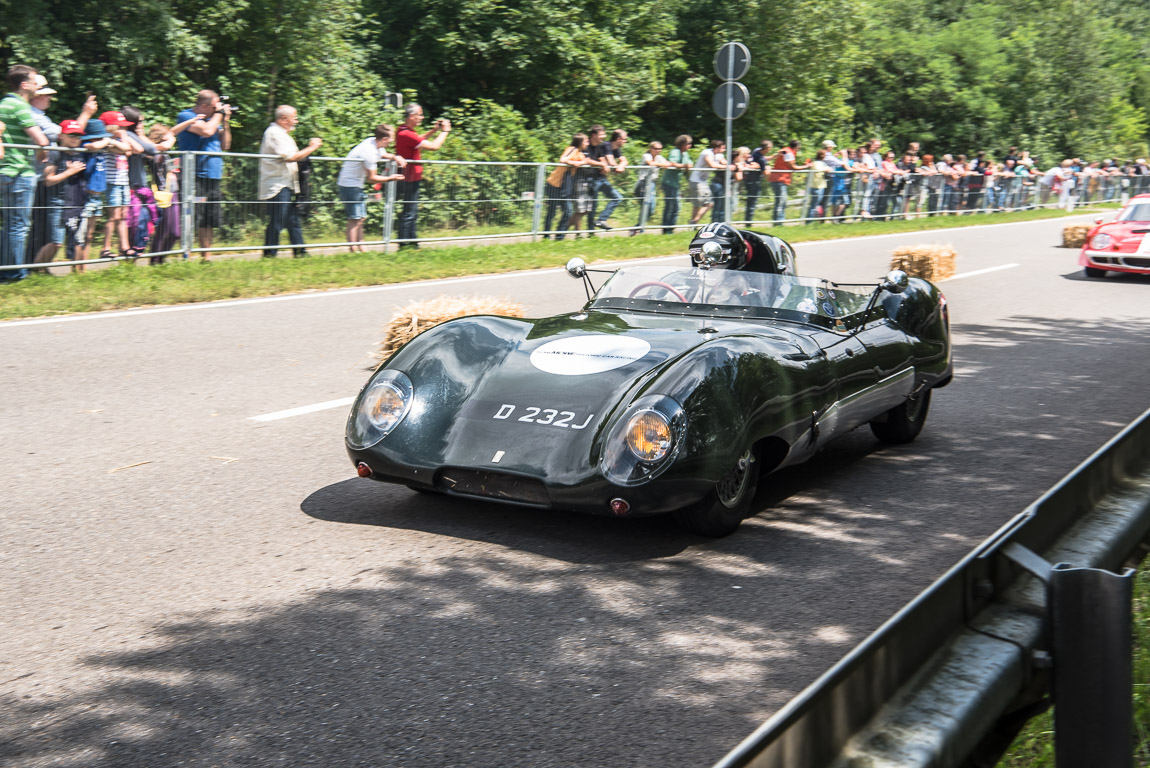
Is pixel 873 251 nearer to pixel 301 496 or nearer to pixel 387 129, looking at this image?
pixel 387 129

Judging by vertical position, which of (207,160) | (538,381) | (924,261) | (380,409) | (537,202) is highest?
(207,160)

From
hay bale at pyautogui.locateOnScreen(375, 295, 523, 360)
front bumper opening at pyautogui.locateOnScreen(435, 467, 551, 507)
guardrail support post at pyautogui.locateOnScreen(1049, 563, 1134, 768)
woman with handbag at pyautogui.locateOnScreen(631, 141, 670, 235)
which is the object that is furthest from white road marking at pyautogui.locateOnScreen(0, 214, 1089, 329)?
guardrail support post at pyautogui.locateOnScreen(1049, 563, 1134, 768)

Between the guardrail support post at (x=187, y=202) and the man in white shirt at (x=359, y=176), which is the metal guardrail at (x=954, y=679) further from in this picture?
the man in white shirt at (x=359, y=176)

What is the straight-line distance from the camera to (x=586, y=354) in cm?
544

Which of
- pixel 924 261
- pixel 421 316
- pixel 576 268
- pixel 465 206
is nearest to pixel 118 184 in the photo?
pixel 421 316

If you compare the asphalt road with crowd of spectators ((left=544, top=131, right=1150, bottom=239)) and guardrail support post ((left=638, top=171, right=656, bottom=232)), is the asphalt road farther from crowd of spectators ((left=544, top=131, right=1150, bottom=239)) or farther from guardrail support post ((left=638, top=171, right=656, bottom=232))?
guardrail support post ((left=638, top=171, right=656, bottom=232))

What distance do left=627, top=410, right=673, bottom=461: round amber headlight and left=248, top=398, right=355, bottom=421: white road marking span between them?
312cm

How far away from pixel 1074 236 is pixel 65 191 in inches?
724

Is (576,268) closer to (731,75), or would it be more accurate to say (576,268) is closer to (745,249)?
(745,249)

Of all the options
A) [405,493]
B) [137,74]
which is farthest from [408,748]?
[137,74]

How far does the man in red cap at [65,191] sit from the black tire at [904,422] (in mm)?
8198

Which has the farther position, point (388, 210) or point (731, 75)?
point (731, 75)

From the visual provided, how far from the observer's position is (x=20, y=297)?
10805 millimetres

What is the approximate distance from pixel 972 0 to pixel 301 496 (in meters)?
55.0
